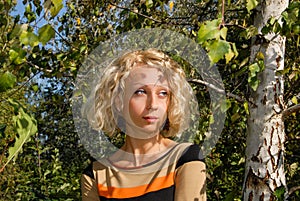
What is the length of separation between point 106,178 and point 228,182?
82.9 inches

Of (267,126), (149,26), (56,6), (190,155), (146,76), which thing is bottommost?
(190,155)

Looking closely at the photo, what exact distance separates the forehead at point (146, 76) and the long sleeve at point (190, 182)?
26 cm

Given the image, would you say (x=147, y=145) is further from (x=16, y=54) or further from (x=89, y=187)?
(x=16, y=54)

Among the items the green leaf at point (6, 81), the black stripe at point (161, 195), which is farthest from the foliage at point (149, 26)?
the black stripe at point (161, 195)

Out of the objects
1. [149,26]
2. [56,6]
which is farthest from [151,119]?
[149,26]

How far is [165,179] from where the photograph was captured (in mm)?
1531

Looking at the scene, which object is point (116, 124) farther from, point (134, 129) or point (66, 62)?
point (66, 62)

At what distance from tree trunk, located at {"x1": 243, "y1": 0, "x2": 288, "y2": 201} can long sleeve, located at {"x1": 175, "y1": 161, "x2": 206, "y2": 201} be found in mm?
693

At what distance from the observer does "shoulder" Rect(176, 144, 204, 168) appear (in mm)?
1528

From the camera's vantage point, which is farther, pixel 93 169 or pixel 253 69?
pixel 253 69

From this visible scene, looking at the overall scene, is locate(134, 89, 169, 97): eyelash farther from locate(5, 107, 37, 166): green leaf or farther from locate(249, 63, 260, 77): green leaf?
locate(249, 63, 260, 77): green leaf

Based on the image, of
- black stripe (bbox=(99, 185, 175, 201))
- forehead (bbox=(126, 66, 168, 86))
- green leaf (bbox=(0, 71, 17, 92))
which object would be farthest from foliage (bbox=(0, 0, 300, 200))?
black stripe (bbox=(99, 185, 175, 201))

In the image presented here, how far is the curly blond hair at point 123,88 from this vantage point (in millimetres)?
1576

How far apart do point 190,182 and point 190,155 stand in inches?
3.3
